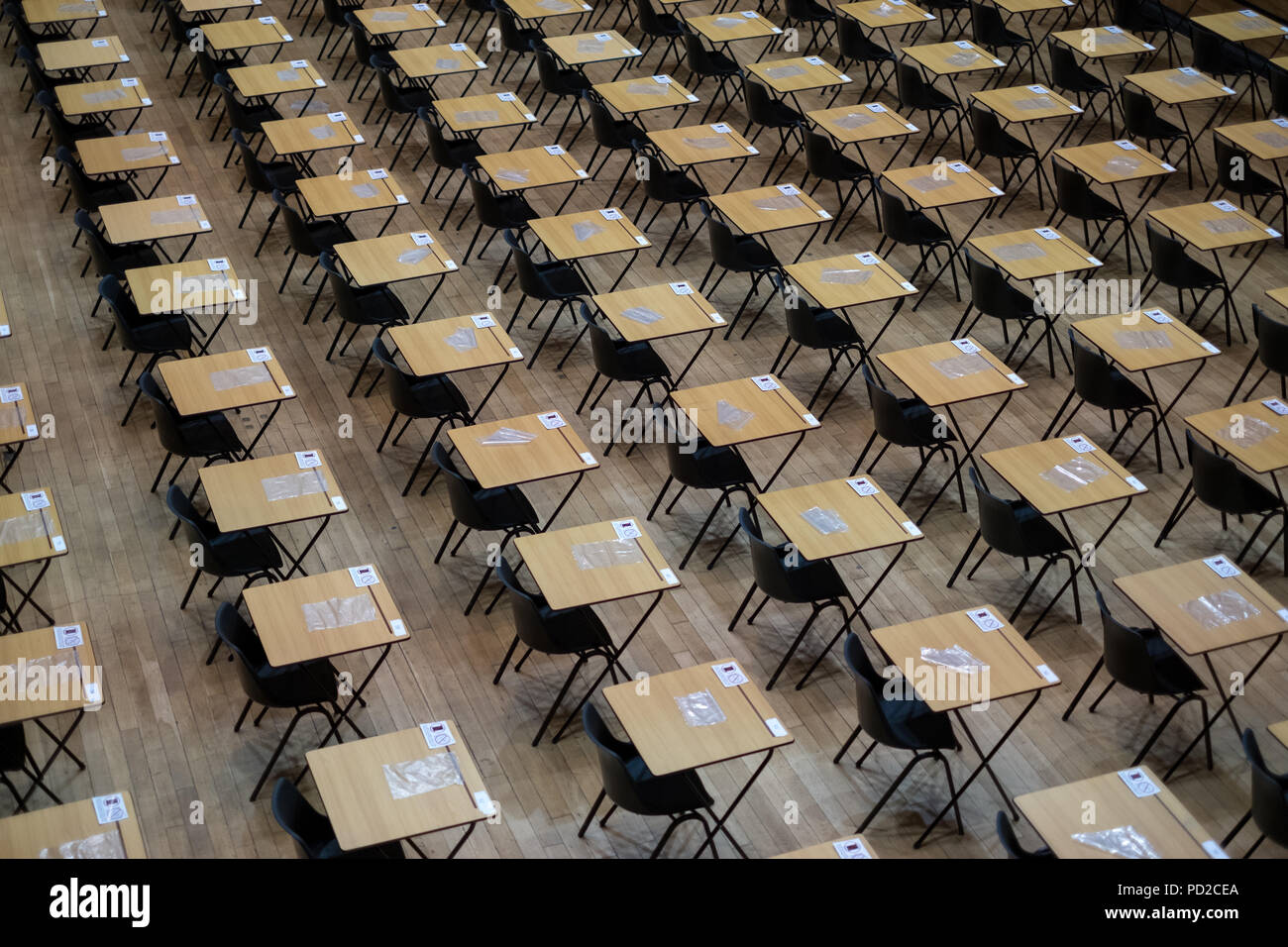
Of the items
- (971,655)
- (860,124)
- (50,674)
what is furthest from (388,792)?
(860,124)

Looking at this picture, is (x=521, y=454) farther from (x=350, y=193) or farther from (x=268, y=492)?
(x=350, y=193)

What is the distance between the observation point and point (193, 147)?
39.7 feet

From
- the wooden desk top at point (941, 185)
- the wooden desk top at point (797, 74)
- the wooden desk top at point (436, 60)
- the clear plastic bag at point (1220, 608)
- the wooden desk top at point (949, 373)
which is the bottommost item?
the clear plastic bag at point (1220, 608)

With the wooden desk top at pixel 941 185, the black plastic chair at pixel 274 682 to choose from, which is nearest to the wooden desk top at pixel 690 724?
the black plastic chair at pixel 274 682

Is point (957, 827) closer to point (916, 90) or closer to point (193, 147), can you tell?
point (916, 90)

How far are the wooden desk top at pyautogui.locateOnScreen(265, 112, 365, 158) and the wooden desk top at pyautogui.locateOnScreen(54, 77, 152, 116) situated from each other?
1.15 meters

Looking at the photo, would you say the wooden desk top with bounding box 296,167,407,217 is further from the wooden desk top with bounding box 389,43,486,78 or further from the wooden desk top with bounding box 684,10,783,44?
the wooden desk top with bounding box 684,10,783,44

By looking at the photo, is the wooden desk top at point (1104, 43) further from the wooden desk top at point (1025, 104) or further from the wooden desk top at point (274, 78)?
the wooden desk top at point (274, 78)

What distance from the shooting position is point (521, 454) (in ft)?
24.6

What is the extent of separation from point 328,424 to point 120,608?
1.93 metres

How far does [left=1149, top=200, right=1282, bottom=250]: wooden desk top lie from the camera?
31.2 ft

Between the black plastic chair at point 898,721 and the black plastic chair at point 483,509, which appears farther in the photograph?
the black plastic chair at point 483,509

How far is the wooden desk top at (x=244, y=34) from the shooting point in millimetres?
12156

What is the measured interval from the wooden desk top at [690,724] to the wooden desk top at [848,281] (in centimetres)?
327
